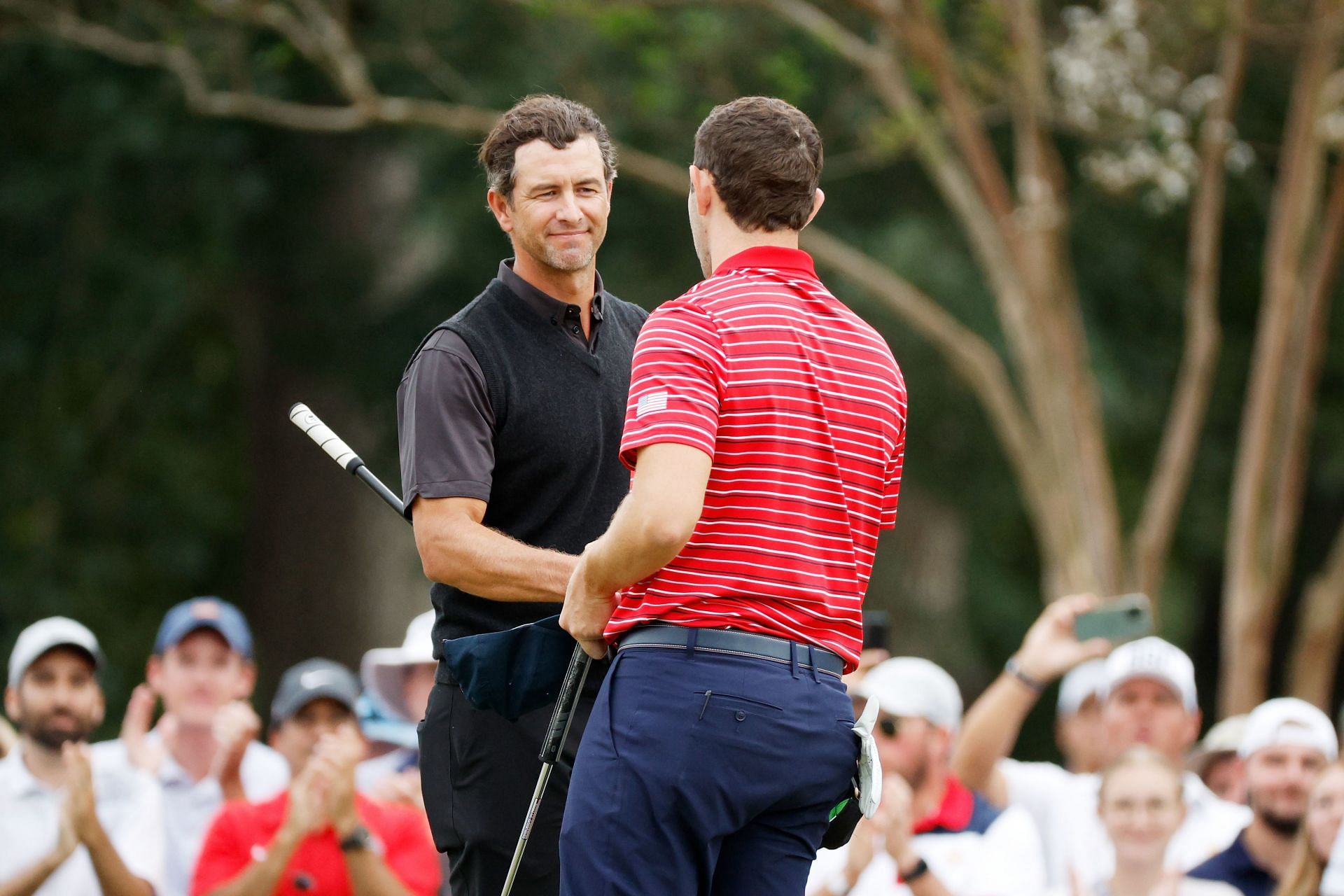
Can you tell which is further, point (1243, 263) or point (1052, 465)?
point (1243, 263)

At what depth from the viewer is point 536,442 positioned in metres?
4.13

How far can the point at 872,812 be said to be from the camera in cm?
341

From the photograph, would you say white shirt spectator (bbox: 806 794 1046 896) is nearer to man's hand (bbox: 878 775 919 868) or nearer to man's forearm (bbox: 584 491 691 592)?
man's hand (bbox: 878 775 919 868)

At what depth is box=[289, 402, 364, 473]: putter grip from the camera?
4.24 m

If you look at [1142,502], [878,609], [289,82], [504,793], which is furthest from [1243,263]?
[504,793]

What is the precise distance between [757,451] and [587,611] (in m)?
0.44

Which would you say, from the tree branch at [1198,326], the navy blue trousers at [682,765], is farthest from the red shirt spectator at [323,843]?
the tree branch at [1198,326]

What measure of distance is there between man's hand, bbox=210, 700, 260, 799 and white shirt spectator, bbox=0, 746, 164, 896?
276 mm

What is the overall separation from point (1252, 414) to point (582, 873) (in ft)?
28.0

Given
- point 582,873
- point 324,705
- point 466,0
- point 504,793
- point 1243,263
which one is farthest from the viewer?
point 1243,263

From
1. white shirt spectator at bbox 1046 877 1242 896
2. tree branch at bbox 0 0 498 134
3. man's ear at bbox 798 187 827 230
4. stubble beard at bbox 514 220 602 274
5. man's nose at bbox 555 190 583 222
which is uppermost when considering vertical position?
tree branch at bbox 0 0 498 134

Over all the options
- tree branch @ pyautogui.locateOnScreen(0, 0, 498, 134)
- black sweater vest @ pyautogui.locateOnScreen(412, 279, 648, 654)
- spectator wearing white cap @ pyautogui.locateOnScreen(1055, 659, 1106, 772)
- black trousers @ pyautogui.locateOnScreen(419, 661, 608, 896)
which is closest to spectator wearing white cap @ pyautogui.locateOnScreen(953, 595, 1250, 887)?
spectator wearing white cap @ pyautogui.locateOnScreen(1055, 659, 1106, 772)

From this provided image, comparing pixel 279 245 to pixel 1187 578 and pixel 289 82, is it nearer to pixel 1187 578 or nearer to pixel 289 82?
pixel 289 82

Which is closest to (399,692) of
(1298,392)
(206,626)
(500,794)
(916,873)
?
(206,626)
